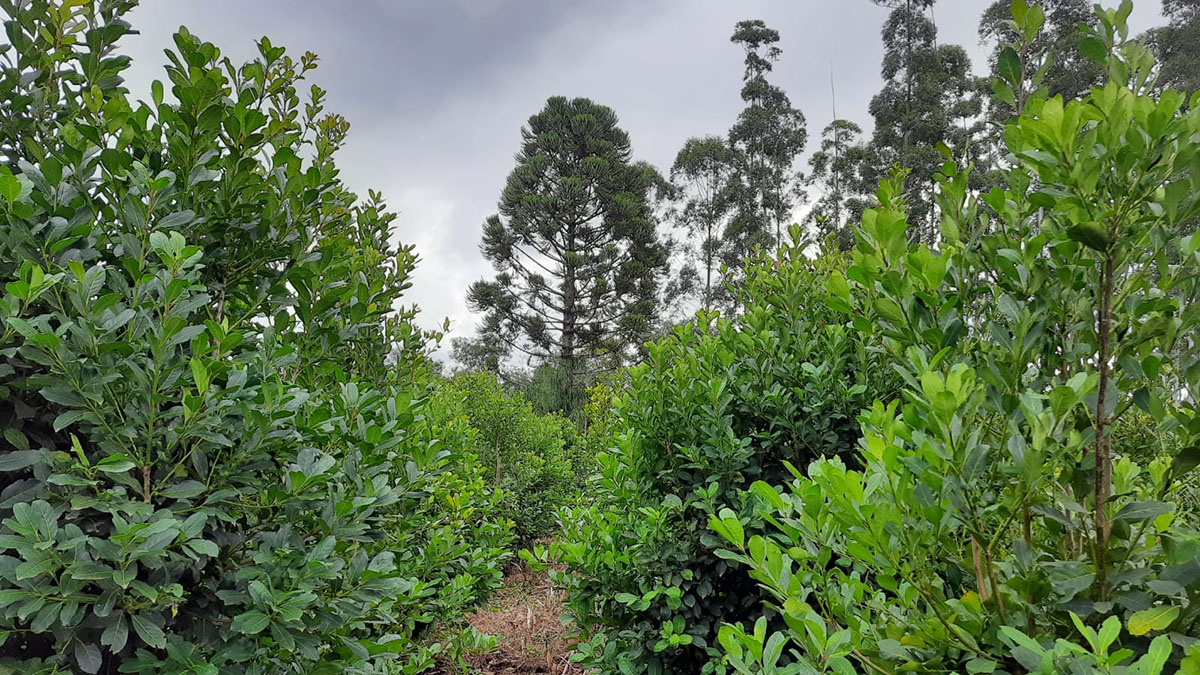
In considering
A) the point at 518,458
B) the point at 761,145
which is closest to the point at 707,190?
the point at 761,145

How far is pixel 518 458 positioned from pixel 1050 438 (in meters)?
7.93

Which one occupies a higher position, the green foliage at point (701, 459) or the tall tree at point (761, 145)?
the tall tree at point (761, 145)

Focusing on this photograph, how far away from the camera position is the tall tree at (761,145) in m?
25.1

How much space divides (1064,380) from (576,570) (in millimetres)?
2138

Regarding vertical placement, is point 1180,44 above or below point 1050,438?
above

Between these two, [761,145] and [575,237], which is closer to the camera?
[575,237]

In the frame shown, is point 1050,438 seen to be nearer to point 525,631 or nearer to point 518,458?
point 525,631

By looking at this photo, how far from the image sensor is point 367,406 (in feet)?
5.39

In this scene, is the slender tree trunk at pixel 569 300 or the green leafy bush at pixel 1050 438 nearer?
the green leafy bush at pixel 1050 438

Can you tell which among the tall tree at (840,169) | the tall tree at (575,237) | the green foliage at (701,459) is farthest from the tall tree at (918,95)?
the green foliage at (701,459)

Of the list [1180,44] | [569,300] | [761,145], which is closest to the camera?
[569,300]

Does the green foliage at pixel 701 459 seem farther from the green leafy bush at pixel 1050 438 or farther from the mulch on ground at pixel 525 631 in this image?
the green leafy bush at pixel 1050 438

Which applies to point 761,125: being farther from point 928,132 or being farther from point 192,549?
point 192,549

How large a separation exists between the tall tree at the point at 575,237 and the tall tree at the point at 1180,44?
60.0ft
